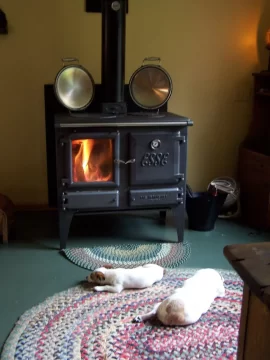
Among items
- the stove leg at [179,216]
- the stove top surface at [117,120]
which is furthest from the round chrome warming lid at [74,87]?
the stove leg at [179,216]

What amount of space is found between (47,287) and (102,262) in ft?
1.16

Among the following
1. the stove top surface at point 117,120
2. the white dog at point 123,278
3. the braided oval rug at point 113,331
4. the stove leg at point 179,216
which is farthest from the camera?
the stove leg at point 179,216

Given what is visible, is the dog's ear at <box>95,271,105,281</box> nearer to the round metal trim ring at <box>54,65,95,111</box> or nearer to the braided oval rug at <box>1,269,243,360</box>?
the braided oval rug at <box>1,269,243,360</box>

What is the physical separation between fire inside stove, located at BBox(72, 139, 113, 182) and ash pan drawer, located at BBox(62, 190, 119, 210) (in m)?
0.07

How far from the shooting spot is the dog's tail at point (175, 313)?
5.62ft

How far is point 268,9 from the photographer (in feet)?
9.99

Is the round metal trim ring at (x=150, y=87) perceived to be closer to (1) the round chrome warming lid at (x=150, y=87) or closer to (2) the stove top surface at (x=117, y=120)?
(1) the round chrome warming lid at (x=150, y=87)

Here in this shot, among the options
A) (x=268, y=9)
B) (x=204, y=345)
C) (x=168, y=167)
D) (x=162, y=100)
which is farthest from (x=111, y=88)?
(x=204, y=345)

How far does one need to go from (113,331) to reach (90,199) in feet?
2.79

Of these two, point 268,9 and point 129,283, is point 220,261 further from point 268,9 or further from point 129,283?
point 268,9

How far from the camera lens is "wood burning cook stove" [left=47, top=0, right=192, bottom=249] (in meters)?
2.33

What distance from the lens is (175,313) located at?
171 centimetres

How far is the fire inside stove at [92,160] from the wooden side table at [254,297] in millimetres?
1392

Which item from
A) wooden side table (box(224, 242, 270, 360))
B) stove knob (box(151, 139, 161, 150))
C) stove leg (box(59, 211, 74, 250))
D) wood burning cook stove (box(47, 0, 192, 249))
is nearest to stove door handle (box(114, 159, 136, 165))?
wood burning cook stove (box(47, 0, 192, 249))
